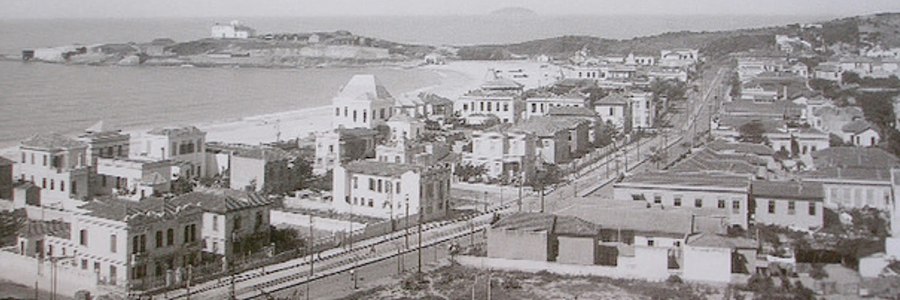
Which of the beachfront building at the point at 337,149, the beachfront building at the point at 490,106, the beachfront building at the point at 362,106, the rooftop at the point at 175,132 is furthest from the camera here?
the beachfront building at the point at 490,106

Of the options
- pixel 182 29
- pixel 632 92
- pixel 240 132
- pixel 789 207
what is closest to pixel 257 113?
pixel 240 132

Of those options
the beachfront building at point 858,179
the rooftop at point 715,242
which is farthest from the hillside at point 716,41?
the rooftop at point 715,242

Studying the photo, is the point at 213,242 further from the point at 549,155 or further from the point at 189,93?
the point at 189,93

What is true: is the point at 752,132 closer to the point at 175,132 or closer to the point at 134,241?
the point at 175,132

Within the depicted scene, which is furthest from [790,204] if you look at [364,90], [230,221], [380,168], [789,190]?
[364,90]

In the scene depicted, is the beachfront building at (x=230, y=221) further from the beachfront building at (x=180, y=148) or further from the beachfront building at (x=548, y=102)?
the beachfront building at (x=548, y=102)

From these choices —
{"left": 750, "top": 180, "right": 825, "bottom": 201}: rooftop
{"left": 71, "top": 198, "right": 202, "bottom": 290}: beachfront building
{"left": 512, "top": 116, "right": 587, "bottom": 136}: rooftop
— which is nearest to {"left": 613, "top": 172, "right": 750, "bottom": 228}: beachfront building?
{"left": 750, "top": 180, "right": 825, "bottom": 201}: rooftop

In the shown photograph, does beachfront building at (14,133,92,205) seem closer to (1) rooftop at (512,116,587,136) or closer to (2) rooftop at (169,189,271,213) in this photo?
(2) rooftop at (169,189,271,213)
